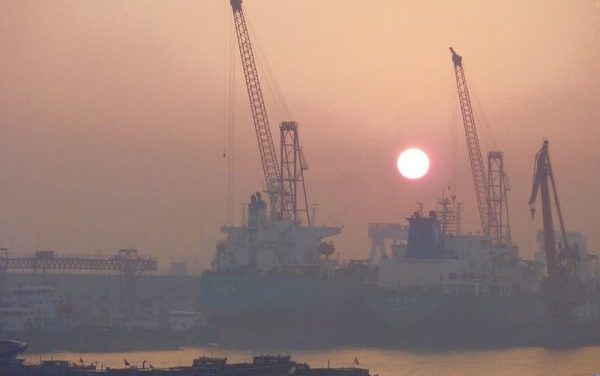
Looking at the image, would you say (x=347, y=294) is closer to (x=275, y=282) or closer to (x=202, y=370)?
(x=275, y=282)

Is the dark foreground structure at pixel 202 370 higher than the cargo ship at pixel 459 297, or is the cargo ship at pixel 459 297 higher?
the cargo ship at pixel 459 297

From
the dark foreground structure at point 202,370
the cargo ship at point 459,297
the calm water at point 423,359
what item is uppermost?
the cargo ship at point 459,297

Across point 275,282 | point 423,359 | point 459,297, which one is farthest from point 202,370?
point 459,297

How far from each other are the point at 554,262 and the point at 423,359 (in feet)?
121

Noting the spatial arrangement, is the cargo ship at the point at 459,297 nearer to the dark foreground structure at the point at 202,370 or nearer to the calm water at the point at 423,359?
the calm water at the point at 423,359

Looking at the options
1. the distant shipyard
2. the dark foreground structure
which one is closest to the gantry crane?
the distant shipyard

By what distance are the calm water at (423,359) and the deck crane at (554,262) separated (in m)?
14.8

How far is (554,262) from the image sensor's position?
5940 inches

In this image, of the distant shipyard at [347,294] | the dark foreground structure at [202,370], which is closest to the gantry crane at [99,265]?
the distant shipyard at [347,294]

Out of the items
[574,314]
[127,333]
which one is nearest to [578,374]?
[127,333]

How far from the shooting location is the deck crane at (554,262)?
14925 cm

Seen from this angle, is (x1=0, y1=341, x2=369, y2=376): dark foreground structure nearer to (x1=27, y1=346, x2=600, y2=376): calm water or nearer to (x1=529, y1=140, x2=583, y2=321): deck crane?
(x1=27, y1=346, x2=600, y2=376): calm water

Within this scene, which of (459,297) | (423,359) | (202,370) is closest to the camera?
(202,370)

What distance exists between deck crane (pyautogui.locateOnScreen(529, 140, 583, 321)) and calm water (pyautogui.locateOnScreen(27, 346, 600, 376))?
14.8 m
